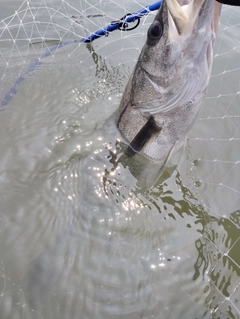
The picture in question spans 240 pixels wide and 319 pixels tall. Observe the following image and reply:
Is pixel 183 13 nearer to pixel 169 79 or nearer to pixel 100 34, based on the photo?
pixel 169 79

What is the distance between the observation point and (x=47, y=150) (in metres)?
3.06

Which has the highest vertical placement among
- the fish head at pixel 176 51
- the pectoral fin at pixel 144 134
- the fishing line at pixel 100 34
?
the fish head at pixel 176 51

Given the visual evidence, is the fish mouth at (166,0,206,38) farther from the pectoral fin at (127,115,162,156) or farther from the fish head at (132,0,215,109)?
the pectoral fin at (127,115,162,156)

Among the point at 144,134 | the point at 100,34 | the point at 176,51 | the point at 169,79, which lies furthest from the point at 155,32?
the point at 100,34

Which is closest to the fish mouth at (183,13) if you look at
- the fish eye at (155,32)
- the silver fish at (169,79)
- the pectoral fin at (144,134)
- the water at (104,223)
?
the silver fish at (169,79)

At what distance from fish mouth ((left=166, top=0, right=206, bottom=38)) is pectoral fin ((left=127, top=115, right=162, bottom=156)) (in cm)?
74

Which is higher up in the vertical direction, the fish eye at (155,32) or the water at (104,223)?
the fish eye at (155,32)

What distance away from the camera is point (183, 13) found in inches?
68.7

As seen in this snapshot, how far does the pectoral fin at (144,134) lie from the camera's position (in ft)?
7.88

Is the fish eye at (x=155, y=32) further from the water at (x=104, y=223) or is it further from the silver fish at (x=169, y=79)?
the water at (x=104, y=223)

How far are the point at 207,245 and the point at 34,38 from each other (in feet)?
12.2

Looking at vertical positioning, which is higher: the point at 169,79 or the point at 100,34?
the point at 169,79

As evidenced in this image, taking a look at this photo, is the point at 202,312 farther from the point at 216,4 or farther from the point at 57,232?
the point at 216,4

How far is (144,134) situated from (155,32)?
2.66ft
